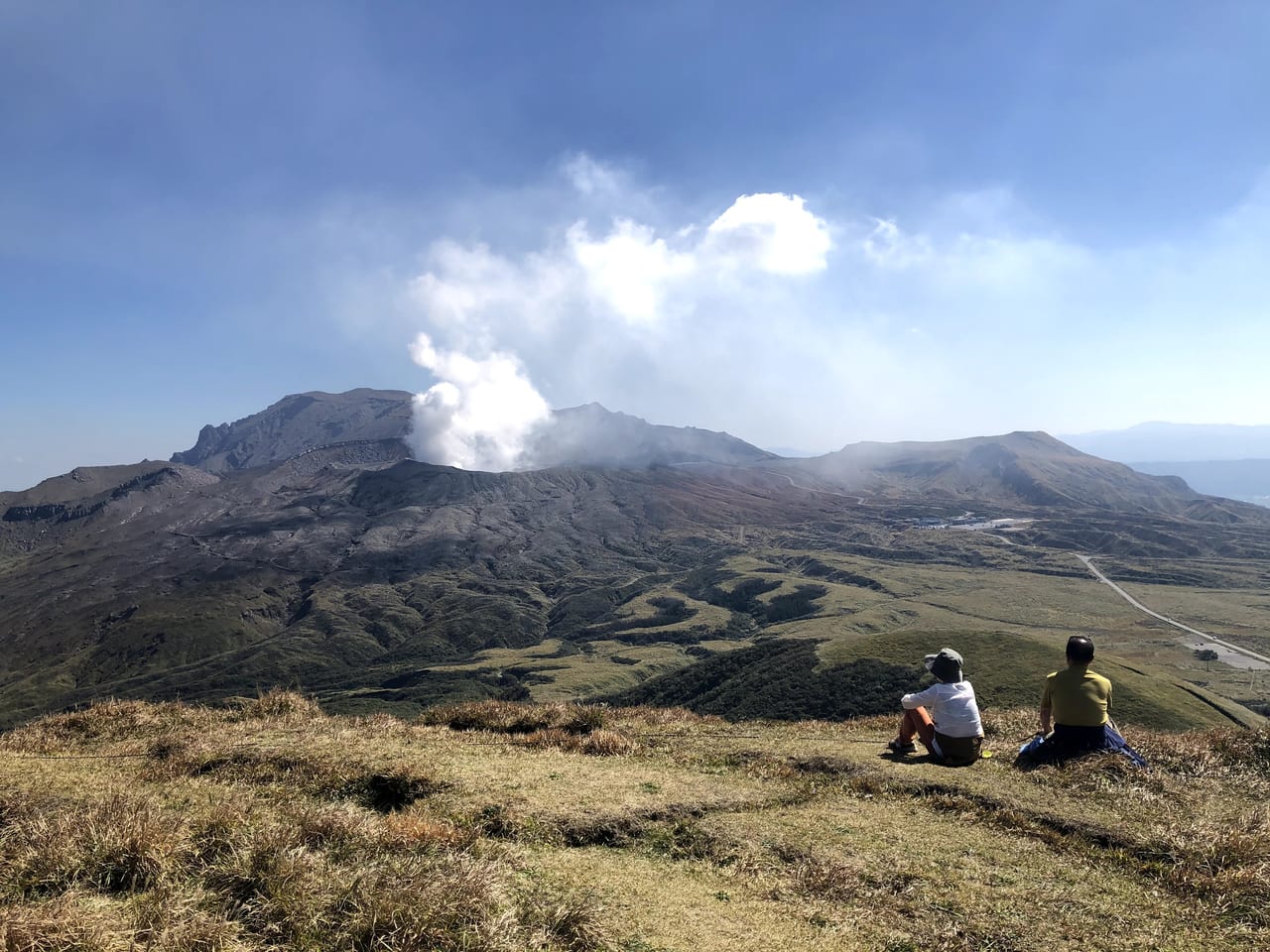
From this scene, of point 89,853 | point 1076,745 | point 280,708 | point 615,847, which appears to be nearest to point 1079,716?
point 1076,745

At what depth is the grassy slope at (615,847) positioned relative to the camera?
6.03 meters

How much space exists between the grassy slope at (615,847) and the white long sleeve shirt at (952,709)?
714 millimetres

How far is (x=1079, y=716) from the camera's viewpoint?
11.8 metres

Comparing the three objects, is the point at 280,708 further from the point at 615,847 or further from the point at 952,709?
the point at 952,709

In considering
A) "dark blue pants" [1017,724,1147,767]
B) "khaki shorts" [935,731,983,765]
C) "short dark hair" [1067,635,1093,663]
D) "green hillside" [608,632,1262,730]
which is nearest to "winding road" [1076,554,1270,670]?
"green hillside" [608,632,1262,730]

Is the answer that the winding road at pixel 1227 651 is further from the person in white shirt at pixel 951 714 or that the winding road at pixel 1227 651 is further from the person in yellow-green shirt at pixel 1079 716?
the person in white shirt at pixel 951 714

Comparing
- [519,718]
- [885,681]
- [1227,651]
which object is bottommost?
[1227,651]

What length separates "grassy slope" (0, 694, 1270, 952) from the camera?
6027 millimetres

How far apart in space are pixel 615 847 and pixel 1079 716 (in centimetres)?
865

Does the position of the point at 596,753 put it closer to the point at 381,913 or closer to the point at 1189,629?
the point at 381,913

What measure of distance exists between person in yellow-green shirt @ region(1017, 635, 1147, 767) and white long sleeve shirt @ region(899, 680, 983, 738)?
101 centimetres

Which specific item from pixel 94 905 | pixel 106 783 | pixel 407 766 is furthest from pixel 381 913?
pixel 106 783

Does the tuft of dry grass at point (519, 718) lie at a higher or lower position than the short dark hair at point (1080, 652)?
lower

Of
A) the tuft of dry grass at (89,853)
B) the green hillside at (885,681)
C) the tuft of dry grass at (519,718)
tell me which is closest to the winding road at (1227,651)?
the green hillside at (885,681)
